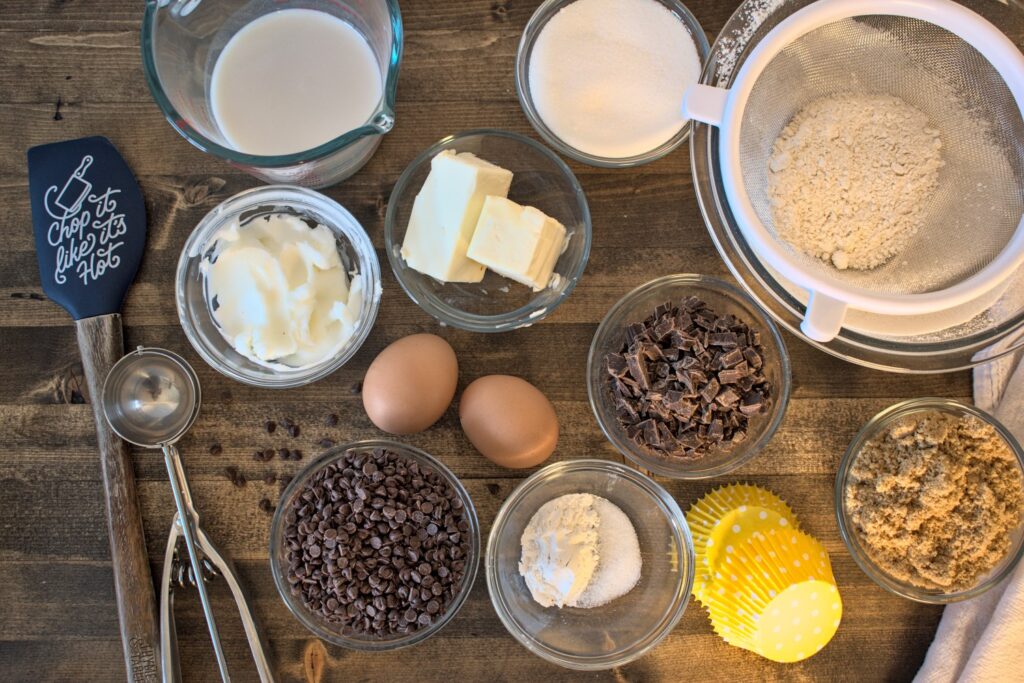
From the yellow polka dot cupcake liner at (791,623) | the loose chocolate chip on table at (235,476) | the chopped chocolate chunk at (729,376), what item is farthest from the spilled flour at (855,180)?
the loose chocolate chip on table at (235,476)

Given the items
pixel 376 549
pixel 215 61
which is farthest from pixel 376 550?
pixel 215 61

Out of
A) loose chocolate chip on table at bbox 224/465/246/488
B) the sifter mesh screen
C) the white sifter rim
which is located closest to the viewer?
the white sifter rim

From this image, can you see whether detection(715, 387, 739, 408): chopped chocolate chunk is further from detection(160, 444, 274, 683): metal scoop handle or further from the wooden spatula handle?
the wooden spatula handle

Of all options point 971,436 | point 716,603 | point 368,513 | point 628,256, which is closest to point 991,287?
point 971,436

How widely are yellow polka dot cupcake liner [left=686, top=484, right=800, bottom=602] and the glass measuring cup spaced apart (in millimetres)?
999

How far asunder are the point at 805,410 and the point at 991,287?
1.50 feet

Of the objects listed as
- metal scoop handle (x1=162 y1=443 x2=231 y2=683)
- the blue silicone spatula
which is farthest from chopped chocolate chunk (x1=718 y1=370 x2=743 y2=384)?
the blue silicone spatula

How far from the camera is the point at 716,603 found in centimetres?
155

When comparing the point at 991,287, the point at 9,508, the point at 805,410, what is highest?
the point at 991,287

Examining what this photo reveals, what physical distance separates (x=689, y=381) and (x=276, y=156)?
2.87 ft

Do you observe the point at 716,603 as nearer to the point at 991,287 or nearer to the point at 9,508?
the point at 991,287

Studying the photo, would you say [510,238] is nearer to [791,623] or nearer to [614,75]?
[614,75]

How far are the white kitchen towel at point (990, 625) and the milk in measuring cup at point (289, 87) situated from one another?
55.7 inches

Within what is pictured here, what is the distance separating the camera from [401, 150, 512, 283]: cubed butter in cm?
148
